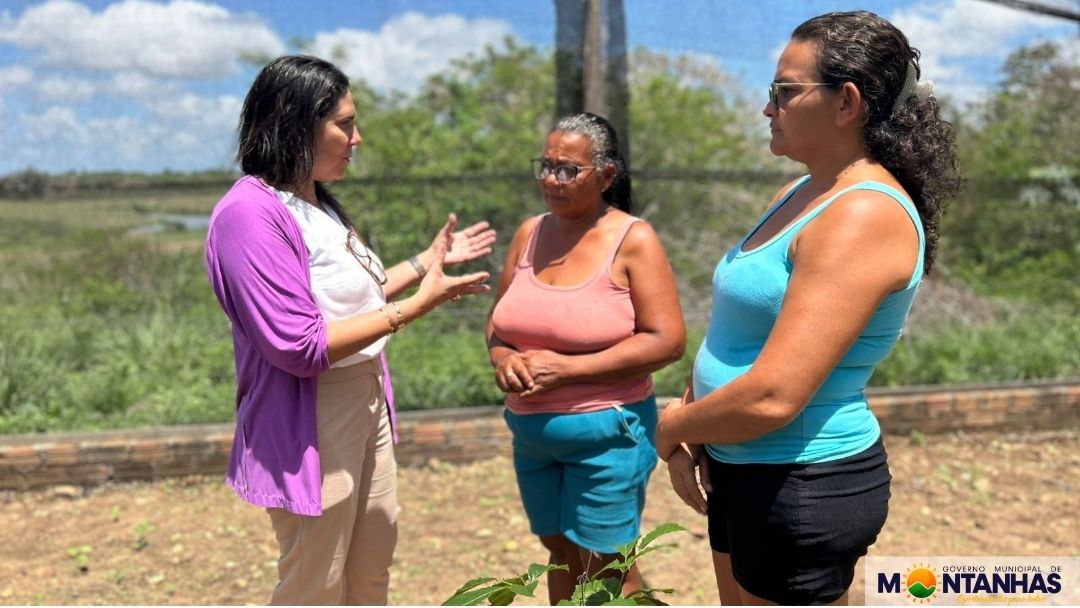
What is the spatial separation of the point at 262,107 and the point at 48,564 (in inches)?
106

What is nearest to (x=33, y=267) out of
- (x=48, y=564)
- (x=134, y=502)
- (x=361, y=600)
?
(x=134, y=502)

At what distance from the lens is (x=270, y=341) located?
2.02 metres

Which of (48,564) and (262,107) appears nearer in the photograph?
(262,107)

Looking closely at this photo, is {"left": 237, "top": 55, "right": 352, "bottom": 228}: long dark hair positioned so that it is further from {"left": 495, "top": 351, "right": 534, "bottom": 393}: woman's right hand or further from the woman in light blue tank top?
the woman in light blue tank top

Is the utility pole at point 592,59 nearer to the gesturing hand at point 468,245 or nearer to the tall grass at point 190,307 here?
the tall grass at point 190,307

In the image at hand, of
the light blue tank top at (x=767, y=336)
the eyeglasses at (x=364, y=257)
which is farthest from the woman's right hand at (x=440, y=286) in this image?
the light blue tank top at (x=767, y=336)

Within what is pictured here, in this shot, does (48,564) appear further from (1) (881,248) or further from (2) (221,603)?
(1) (881,248)

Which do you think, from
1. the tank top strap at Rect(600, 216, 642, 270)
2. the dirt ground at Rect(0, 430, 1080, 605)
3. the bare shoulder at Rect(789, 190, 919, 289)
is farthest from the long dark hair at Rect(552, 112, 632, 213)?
the dirt ground at Rect(0, 430, 1080, 605)

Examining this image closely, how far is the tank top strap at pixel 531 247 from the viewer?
111 inches

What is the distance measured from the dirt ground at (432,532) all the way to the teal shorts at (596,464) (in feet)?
2.80

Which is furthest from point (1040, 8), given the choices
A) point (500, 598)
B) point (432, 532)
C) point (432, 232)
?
point (500, 598)

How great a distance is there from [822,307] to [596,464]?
1.23 metres

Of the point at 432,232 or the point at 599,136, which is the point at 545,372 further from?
the point at 432,232

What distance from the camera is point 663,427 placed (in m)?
1.87
